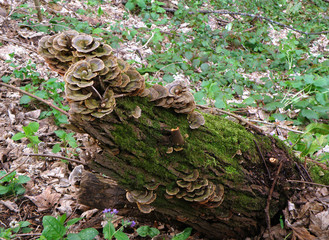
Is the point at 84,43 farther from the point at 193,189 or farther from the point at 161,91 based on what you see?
the point at 193,189

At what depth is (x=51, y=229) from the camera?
7.72 ft

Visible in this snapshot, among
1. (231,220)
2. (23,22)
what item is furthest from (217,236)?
(23,22)

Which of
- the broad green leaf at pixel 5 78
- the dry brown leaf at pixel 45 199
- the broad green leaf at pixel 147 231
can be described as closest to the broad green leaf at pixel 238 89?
the broad green leaf at pixel 147 231

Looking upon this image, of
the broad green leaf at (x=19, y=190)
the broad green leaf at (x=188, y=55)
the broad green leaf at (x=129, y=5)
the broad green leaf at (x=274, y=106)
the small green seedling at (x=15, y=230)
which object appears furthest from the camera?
the broad green leaf at (x=129, y=5)

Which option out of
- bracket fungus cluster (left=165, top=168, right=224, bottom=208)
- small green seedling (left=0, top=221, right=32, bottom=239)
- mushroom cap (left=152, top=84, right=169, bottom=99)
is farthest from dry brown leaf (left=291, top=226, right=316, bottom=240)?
small green seedling (left=0, top=221, right=32, bottom=239)

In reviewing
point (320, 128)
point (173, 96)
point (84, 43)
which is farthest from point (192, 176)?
point (320, 128)

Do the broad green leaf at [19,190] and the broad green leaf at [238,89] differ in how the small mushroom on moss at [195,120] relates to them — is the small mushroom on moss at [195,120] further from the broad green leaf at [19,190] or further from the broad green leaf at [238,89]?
the broad green leaf at [238,89]

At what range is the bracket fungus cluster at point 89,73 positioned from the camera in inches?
76.0

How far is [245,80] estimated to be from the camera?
6812mm

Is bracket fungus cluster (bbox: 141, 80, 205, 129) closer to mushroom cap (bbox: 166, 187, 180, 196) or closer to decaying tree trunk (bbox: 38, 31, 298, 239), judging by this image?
decaying tree trunk (bbox: 38, 31, 298, 239)

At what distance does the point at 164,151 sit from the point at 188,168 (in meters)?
0.29

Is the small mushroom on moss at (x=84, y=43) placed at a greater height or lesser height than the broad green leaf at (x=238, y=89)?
greater

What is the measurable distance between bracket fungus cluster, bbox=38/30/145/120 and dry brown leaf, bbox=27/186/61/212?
6.17 feet

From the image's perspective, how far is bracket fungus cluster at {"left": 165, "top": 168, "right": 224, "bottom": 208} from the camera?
93.0 inches
